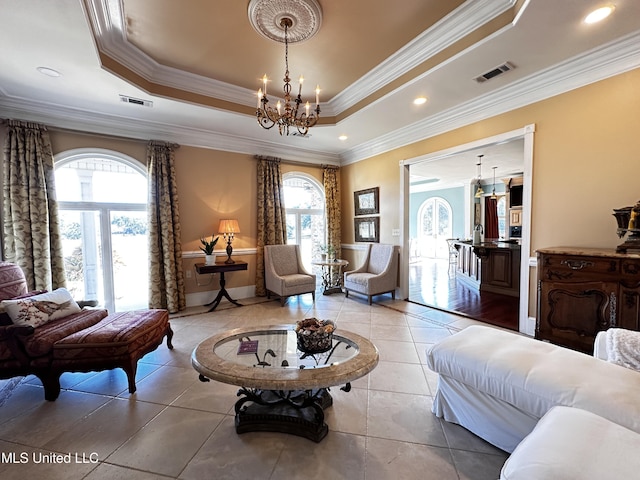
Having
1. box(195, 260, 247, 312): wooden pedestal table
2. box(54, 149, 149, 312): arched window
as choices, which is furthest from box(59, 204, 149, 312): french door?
box(195, 260, 247, 312): wooden pedestal table

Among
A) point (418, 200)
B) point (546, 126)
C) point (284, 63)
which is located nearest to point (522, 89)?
point (546, 126)

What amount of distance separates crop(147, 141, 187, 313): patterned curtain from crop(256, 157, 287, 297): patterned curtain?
55.6 inches

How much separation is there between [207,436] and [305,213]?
4718 mm

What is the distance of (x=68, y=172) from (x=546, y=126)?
6.14 metres

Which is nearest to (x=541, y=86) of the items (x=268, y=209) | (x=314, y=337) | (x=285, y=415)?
(x=314, y=337)

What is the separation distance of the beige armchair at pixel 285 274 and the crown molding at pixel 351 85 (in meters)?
2.48

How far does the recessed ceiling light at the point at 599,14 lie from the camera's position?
210 cm

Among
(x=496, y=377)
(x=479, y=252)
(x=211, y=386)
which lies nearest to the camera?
(x=496, y=377)

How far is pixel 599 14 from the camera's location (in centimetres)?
216

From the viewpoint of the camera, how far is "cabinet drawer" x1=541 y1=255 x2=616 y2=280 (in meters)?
2.42

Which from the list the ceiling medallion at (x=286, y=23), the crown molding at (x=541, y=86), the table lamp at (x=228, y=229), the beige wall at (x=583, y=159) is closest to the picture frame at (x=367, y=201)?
the crown molding at (x=541, y=86)

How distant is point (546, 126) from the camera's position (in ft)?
10.2

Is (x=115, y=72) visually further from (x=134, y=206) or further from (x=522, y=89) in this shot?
(x=522, y=89)

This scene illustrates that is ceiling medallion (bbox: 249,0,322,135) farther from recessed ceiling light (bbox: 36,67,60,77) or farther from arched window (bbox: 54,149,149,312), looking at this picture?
arched window (bbox: 54,149,149,312)
